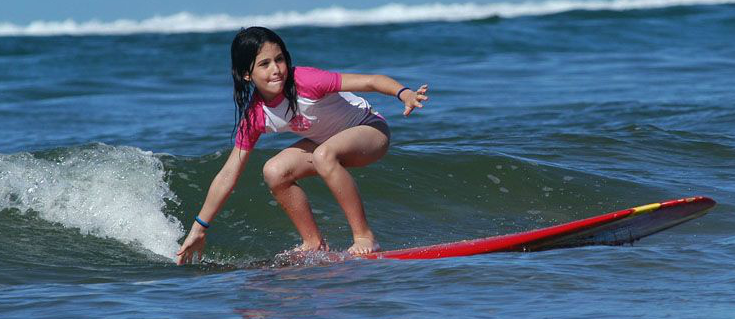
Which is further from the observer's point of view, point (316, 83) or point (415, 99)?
point (316, 83)

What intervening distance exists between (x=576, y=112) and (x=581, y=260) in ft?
21.7

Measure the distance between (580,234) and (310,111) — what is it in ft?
4.70

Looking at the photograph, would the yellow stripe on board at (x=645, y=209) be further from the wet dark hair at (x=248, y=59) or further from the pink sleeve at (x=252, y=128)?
the pink sleeve at (x=252, y=128)

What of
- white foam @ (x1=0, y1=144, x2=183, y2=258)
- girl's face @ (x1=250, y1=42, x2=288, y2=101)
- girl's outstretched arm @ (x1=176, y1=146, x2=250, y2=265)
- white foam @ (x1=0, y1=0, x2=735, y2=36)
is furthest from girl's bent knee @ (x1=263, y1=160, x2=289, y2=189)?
white foam @ (x1=0, y1=0, x2=735, y2=36)

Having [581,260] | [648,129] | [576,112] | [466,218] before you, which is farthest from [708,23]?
[581,260]

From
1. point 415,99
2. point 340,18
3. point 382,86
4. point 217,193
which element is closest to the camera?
point 415,99

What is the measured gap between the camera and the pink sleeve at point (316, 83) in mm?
5293

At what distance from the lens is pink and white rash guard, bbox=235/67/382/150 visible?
210 inches

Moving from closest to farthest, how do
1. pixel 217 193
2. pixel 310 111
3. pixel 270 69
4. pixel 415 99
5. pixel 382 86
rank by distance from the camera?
pixel 415 99 → pixel 382 86 → pixel 270 69 → pixel 310 111 → pixel 217 193

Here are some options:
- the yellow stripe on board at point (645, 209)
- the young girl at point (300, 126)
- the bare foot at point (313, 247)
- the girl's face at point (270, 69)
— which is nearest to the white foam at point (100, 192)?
the bare foot at point (313, 247)

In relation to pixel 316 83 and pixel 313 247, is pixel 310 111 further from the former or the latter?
pixel 313 247

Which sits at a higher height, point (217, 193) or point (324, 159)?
point (324, 159)

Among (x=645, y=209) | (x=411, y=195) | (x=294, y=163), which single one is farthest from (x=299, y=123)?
(x=411, y=195)

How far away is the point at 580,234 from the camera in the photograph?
5648mm
